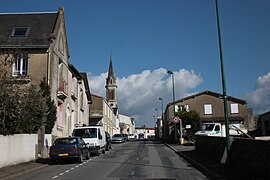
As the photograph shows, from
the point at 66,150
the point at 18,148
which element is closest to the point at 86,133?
the point at 66,150

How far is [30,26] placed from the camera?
3111cm

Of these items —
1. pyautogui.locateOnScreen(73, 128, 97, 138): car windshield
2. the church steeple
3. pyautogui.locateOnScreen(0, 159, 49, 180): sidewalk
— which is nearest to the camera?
pyautogui.locateOnScreen(0, 159, 49, 180): sidewalk

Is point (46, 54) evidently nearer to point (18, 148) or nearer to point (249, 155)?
point (18, 148)

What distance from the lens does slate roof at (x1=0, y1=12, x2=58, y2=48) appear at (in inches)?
1113

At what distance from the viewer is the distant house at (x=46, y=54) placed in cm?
2800

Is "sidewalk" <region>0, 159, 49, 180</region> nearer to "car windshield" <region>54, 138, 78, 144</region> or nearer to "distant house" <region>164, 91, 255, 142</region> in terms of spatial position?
"car windshield" <region>54, 138, 78, 144</region>

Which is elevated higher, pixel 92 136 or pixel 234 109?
pixel 234 109

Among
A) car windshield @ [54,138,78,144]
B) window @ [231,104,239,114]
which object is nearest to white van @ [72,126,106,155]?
car windshield @ [54,138,78,144]

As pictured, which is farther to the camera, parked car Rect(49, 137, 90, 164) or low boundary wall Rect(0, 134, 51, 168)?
parked car Rect(49, 137, 90, 164)

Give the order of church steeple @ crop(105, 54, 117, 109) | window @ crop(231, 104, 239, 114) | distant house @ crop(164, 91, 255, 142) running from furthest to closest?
1. church steeple @ crop(105, 54, 117, 109)
2. window @ crop(231, 104, 239, 114)
3. distant house @ crop(164, 91, 255, 142)

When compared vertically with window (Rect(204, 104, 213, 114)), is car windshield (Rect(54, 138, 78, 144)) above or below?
below

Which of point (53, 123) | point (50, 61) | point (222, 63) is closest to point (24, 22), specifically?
point (50, 61)

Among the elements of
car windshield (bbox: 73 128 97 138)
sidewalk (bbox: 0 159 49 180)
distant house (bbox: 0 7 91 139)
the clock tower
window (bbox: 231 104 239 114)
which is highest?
the clock tower

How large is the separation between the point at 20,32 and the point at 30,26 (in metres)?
1.38
